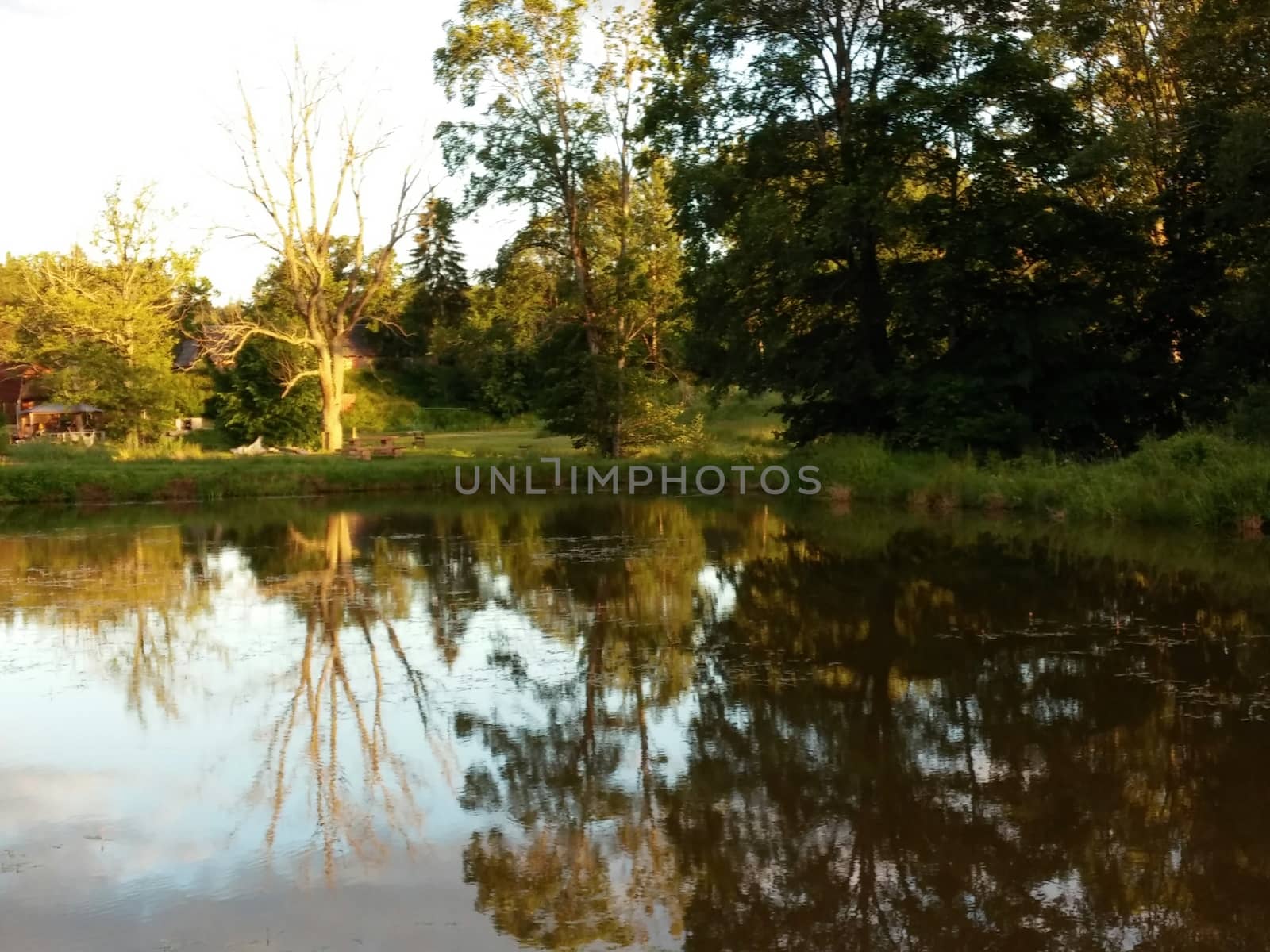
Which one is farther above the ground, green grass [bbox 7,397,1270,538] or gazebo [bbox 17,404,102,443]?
gazebo [bbox 17,404,102,443]

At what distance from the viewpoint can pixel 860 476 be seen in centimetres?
2312

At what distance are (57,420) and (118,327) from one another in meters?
15.1

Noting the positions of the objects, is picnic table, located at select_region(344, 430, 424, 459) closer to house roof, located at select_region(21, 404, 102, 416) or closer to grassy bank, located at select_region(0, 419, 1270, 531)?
grassy bank, located at select_region(0, 419, 1270, 531)

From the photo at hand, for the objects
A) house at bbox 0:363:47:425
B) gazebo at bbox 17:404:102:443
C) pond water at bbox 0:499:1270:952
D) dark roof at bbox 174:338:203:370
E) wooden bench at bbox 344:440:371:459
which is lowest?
pond water at bbox 0:499:1270:952

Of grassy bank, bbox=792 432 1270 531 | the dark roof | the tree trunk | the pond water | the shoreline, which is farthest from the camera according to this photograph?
the dark roof

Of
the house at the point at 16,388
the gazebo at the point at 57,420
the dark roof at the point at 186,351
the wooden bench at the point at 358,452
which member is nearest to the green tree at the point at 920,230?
the wooden bench at the point at 358,452

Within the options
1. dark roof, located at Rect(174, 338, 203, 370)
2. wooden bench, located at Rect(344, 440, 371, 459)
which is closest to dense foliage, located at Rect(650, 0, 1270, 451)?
wooden bench, located at Rect(344, 440, 371, 459)

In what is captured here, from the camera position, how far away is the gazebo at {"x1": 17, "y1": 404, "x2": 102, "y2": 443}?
4487 centimetres

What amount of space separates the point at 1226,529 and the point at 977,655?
29.7ft

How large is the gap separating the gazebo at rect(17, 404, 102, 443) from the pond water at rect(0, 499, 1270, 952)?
35522 millimetres

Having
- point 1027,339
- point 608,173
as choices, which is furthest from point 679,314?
point 1027,339

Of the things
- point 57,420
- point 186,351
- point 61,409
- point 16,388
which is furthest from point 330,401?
point 16,388

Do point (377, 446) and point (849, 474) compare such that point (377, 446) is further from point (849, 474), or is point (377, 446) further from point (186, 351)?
point (186, 351)

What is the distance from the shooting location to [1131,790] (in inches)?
215
